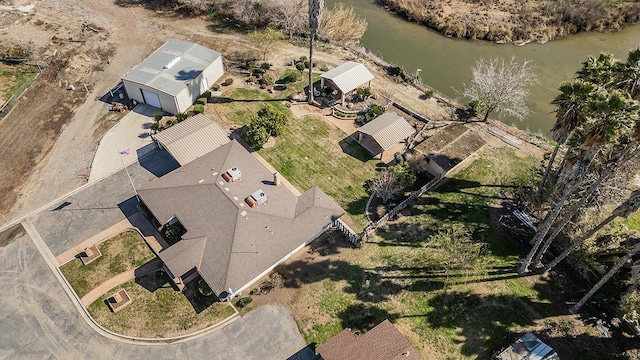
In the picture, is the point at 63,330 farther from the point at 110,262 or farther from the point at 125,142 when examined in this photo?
the point at 125,142

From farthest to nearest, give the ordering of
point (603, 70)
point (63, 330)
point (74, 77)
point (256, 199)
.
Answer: point (74, 77) → point (256, 199) → point (63, 330) → point (603, 70)

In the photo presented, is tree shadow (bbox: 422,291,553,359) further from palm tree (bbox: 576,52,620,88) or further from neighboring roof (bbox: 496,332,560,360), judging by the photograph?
palm tree (bbox: 576,52,620,88)

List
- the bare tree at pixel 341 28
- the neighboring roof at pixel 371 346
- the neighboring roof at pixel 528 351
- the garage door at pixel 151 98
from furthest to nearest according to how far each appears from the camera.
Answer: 1. the bare tree at pixel 341 28
2. the garage door at pixel 151 98
3. the neighboring roof at pixel 528 351
4. the neighboring roof at pixel 371 346

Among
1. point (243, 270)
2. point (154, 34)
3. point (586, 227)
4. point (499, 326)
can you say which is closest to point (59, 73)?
point (154, 34)

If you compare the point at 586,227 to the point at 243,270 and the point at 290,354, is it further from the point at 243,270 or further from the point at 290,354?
the point at 243,270

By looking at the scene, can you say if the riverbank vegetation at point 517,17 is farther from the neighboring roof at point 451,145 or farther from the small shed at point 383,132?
the small shed at point 383,132

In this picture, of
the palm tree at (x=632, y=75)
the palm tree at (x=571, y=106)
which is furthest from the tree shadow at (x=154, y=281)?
the palm tree at (x=632, y=75)

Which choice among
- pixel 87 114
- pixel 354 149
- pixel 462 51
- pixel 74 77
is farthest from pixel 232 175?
pixel 462 51
